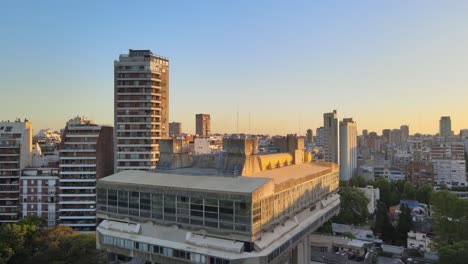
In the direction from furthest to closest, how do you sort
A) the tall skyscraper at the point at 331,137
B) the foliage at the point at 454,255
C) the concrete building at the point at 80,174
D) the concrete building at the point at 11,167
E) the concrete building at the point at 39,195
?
the tall skyscraper at the point at 331,137 < the concrete building at the point at 80,174 < the concrete building at the point at 39,195 < the concrete building at the point at 11,167 < the foliage at the point at 454,255

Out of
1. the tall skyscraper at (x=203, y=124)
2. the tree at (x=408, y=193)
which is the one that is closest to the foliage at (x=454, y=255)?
the tree at (x=408, y=193)

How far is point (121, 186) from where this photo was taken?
33344mm

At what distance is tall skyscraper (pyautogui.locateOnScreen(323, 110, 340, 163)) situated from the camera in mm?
96938

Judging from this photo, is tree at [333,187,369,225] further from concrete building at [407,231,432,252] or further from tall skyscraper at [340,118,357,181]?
tall skyscraper at [340,118,357,181]

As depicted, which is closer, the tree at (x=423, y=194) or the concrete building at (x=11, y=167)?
the concrete building at (x=11, y=167)

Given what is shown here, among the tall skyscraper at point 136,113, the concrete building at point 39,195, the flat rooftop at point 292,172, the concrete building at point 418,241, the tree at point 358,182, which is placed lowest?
the concrete building at point 418,241

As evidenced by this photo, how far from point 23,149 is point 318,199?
4132 cm

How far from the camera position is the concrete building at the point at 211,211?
2742cm

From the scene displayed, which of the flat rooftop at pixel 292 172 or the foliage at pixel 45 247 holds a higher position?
the flat rooftop at pixel 292 172

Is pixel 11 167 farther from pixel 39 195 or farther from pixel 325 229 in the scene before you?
pixel 325 229

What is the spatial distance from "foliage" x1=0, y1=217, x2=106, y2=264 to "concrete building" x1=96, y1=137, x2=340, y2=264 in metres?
2.37

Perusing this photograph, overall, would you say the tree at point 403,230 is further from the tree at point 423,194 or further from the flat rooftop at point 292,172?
the tree at point 423,194

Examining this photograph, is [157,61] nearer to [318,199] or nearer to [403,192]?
[318,199]

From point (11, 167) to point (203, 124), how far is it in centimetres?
10612
